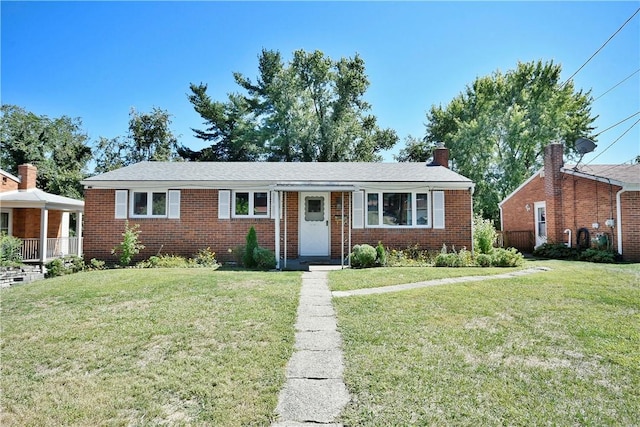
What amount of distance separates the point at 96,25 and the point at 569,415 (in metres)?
12.8

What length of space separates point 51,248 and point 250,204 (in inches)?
403

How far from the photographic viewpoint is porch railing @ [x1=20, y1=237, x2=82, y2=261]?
1472cm

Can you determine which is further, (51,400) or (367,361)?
(367,361)

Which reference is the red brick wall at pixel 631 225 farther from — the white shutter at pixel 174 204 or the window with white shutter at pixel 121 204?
the window with white shutter at pixel 121 204

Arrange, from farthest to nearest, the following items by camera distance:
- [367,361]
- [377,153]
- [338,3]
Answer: [377,153] → [338,3] → [367,361]

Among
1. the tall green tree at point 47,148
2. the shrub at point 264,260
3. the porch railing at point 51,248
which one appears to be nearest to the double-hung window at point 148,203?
the shrub at point 264,260

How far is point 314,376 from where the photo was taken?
143 inches

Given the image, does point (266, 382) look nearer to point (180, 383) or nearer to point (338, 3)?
point (180, 383)

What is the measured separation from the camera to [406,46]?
1535cm

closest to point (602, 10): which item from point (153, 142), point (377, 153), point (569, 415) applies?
point (569, 415)

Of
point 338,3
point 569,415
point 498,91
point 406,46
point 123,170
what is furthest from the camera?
point 498,91

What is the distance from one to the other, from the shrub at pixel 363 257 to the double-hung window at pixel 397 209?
226 cm

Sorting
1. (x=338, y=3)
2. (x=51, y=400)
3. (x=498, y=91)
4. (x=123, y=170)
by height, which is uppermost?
(x=498, y=91)

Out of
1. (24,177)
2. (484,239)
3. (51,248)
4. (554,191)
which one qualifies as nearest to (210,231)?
(51,248)
